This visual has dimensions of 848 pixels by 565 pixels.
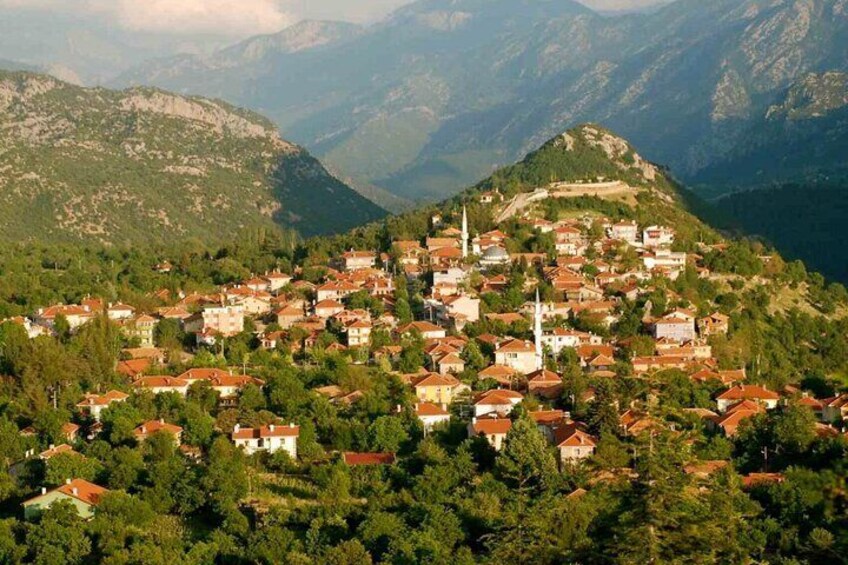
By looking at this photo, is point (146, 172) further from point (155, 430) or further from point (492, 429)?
point (492, 429)

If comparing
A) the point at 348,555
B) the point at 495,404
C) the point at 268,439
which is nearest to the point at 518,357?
the point at 495,404

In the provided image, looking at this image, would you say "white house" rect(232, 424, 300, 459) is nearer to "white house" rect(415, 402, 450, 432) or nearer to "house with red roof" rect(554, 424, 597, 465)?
"white house" rect(415, 402, 450, 432)

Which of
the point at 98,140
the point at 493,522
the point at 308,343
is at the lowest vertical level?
the point at 493,522

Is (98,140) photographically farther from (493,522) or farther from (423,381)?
(493,522)

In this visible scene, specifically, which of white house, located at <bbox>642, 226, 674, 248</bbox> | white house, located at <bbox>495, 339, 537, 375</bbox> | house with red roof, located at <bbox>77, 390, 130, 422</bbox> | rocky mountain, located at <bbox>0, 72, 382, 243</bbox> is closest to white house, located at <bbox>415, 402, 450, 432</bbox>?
white house, located at <bbox>495, 339, 537, 375</bbox>

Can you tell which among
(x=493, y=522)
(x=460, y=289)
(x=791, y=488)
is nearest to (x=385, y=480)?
(x=493, y=522)

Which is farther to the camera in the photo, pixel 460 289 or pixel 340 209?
pixel 340 209

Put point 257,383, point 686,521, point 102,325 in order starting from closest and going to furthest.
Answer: point 686,521, point 257,383, point 102,325
